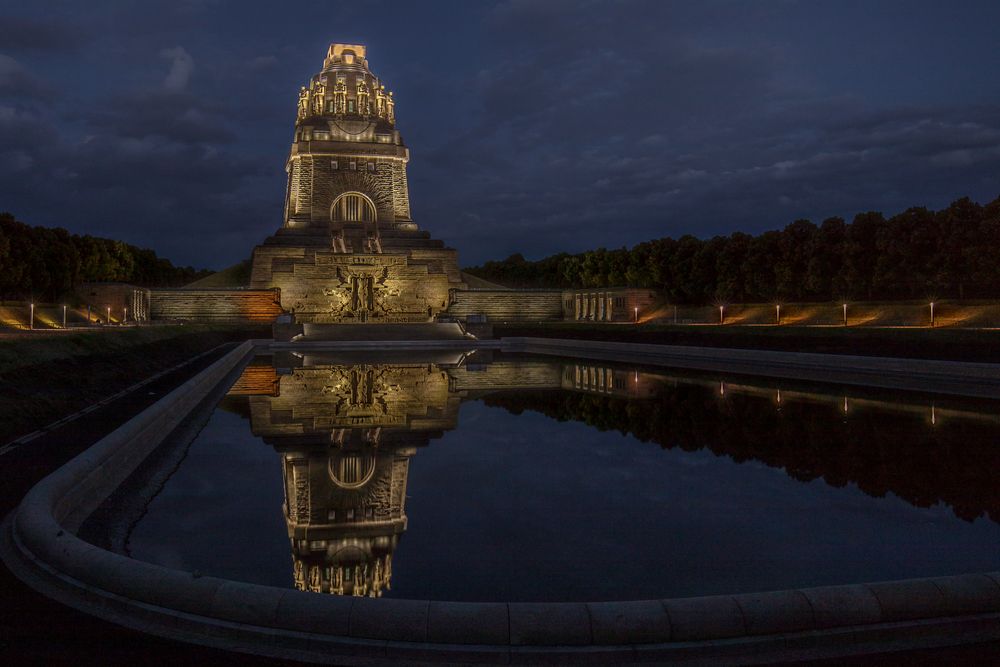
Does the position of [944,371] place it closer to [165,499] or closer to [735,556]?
[735,556]

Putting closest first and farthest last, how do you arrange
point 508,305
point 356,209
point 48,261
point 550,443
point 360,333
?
point 550,443 < point 360,333 < point 48,261 < point 508,305 < point 356,209

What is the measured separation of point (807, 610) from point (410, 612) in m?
2.48

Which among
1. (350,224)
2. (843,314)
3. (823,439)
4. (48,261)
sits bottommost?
(823,439)

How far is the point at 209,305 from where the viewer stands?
192 ft

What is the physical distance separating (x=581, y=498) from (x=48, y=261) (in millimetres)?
52748

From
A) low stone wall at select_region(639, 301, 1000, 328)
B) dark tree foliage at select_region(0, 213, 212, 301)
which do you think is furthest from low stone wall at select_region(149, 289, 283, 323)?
low stone wall at select_region(639, 301, 1000, 328)

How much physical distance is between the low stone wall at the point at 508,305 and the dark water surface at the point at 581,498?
47022 millimetres

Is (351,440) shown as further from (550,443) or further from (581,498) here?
(581,498)

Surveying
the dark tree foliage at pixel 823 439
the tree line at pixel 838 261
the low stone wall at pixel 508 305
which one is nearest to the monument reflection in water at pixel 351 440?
the dark tree foliage at pixel 823 439

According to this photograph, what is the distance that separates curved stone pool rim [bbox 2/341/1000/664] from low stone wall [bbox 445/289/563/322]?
56014 millimetres

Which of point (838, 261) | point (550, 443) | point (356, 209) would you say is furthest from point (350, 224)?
point (550, 443)

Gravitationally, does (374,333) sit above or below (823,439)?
above

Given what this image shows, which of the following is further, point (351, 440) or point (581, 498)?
point (351, 440)

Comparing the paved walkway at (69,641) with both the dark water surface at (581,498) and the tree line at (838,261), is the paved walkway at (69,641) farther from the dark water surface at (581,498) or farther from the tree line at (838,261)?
the tree line at (838,261)
